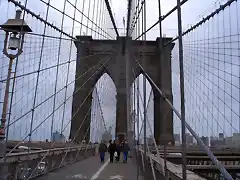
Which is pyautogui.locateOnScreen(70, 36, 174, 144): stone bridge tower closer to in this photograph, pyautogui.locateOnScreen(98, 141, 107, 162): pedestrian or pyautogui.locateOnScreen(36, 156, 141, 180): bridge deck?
pyautogui.locateOnScreen(98, 141, 107, 162): pedestrian

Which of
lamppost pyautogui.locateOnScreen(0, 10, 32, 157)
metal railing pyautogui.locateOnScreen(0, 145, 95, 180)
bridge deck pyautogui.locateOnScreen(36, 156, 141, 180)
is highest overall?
lamppost pyautogui.locateOnScreen(0, 10, 32, 157)

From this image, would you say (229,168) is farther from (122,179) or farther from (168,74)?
(168,74)

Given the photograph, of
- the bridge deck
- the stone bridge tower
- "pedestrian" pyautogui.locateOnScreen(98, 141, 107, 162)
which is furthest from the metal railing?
the stone bridge tower

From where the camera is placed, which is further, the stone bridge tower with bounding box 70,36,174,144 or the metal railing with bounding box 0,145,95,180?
the stone bridge tower with bounding box 70,36,174,144

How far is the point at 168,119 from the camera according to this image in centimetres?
2708

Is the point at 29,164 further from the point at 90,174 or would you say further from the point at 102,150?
the point at 102,150

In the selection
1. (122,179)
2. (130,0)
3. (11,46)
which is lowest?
(122,179)

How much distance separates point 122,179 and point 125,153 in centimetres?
522

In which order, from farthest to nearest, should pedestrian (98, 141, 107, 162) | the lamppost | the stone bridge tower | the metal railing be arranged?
the stone bridge tower → pedestrian (98, 141, 107, 162) → the lamppost → the metal railing

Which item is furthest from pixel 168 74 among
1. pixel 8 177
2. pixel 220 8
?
pixel 8 177

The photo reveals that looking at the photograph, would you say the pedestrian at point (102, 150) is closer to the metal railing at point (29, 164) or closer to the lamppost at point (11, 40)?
the metal railing at point (29, 164)

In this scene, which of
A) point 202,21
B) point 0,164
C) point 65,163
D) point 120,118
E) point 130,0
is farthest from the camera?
point 120,118

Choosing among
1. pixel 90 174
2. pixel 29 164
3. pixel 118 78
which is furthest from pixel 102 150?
pixel 118 78

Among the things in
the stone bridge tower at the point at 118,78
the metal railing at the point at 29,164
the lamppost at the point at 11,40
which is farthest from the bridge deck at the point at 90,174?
the stone bridge tower at the point at 118,78
